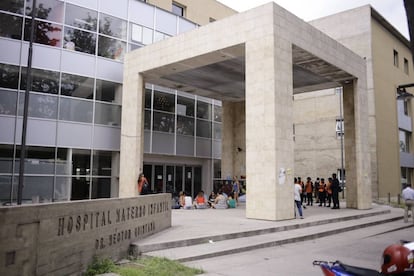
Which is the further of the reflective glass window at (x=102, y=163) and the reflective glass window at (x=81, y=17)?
the reflective glass window at (x=102, y=163)

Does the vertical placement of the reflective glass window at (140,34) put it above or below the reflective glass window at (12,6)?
above

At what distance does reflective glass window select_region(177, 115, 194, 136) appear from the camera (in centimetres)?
2586

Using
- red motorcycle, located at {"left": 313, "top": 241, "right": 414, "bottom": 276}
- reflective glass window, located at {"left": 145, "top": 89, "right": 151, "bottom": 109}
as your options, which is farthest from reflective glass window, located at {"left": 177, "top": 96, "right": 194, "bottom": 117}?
red motorcycle, located at {"left": 313, "top": 241, "right": 414, "bottom": 276}

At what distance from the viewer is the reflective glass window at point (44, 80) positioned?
19344mm

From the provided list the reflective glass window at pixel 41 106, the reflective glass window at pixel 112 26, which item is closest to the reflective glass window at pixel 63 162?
the reflective glass window at pixel 41 106

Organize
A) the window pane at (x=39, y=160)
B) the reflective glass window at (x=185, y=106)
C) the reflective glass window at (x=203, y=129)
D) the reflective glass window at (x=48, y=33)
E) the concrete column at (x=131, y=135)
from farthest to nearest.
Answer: the reflective glass window at (x=203, y=129)
the reflective glass window at (x=185, y=106)
the concrete column at (x=131, y=135)
the reflective glass window at (x=48, y=33)
the window pane at (x=39, y=160)

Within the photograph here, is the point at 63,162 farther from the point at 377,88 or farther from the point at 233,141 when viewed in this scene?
the point at 377,88

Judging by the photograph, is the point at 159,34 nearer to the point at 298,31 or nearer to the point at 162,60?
the point at 162,60

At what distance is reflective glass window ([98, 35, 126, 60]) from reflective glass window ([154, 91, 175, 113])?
11.0 feet

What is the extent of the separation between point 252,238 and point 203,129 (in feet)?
55.4

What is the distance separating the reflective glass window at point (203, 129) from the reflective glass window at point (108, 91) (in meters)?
6.57

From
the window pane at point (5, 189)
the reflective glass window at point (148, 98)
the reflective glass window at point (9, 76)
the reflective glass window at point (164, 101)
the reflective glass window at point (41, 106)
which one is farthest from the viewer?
the reflective glass window at point (164, 101)

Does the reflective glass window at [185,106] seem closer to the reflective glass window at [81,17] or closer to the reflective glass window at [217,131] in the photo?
the reflective glass window at [217,131]

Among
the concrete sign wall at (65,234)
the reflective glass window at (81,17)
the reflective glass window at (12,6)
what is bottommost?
the concrete sign wall at (65,234)
